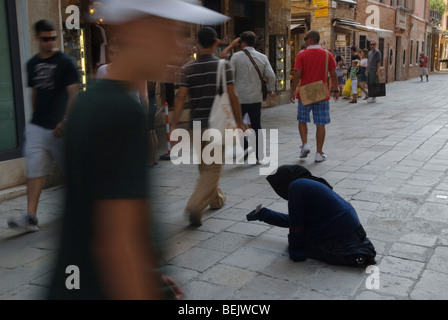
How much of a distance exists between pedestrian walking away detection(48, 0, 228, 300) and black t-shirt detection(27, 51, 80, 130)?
10.2ft

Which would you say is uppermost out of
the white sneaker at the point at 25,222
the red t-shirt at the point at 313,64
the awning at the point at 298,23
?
the awning at the point at 298,23

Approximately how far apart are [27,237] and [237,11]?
11.1 meters

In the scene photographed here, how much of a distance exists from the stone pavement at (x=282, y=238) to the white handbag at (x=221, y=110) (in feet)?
2.96

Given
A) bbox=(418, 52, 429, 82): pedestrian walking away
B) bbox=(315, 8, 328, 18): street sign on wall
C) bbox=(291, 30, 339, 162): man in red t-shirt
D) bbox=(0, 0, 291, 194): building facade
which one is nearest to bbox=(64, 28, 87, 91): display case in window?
bbox=(0, 0, 291, 194): building facade

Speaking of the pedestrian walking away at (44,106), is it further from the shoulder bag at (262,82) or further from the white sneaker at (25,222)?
the shoulder bag at (262,82)

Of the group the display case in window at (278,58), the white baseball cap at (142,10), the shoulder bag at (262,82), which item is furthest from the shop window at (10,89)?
the display case in window at (278,58)

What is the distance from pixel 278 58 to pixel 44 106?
40.0ft

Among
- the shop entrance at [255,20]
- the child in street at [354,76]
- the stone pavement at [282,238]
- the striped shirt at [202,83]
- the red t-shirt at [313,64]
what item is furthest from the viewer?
the child in street at [354,76]

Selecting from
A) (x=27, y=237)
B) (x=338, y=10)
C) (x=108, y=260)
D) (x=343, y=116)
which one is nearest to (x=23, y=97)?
(x=27, y=237)

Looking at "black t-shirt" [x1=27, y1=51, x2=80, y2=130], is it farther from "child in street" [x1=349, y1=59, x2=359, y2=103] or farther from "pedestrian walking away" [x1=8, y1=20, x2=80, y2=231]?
"child in street" [x1=349, y1=59, x2=359, y2=103]

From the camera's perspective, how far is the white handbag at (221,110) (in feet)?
14.0

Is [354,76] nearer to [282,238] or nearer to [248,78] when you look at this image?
[248,78]

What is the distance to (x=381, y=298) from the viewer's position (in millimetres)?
2924

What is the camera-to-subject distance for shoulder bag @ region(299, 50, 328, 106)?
6703 mm
